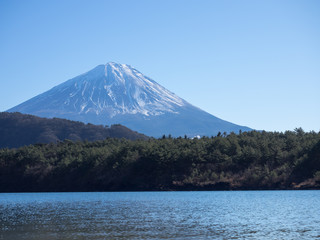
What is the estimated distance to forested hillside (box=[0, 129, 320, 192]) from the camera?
8156 centimetres

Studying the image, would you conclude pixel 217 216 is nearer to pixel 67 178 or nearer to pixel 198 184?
pixel 198 184

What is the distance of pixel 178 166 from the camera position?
87875mm

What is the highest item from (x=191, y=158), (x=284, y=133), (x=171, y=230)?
(x=284, y=133)

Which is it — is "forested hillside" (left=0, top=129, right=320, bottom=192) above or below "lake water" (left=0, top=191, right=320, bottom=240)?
above

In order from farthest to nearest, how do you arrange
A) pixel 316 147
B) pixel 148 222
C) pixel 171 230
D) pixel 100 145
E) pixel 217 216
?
pixel 100 145 → pixel 316 147 → pixel 217 216 → pixel 148 222 → pixel 171 230

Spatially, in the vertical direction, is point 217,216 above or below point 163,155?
below

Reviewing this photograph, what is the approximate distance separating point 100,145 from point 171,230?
8552 centimetres

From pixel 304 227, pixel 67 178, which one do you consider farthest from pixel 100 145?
pixel 304 227

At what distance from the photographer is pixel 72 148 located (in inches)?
4200

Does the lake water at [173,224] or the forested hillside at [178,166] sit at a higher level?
the forested hillside at [178,166]

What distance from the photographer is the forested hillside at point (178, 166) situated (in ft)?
268

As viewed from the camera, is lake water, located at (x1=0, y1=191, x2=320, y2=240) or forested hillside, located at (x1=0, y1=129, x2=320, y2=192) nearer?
lake water, located at (x1=0, y1=191, x2=320, y2=240)

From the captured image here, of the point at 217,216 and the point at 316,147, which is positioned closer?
the point at 217,216

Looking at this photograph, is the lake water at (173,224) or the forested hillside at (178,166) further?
the forested hillside at (178,166)
